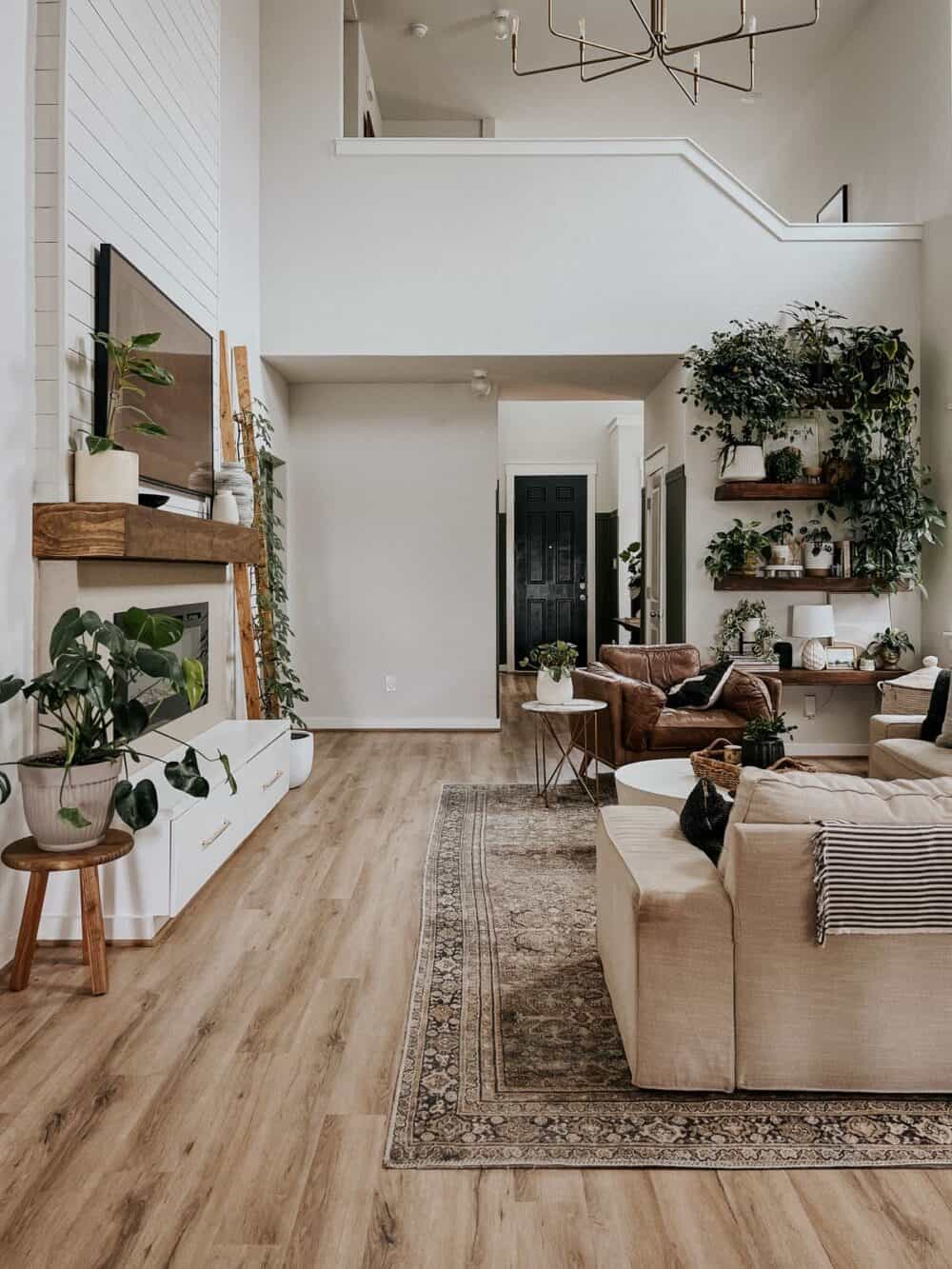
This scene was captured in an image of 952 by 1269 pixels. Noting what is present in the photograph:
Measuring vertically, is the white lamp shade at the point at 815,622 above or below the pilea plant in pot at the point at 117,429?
below

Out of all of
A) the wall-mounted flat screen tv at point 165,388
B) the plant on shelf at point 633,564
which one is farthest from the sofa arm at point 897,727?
the plant on shelf at point 633,564

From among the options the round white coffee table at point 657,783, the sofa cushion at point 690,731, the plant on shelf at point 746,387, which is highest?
the plant on shelf at point 746,387

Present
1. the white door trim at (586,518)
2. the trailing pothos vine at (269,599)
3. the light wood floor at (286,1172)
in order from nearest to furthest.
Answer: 1. the light wood floor at (286,1172)
2. the trailing pothos vine at (269,599)
3. the white door trim at (586,518)

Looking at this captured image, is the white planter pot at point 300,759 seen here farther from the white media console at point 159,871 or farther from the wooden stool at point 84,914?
the wooden stool at point 84,914

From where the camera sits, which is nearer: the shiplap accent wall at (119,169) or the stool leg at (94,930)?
the stool leg at (94,930)

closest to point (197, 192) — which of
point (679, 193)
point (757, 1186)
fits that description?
point (679, 193)

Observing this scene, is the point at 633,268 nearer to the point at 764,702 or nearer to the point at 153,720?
the point at 764,702

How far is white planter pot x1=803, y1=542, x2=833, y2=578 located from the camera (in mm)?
6098

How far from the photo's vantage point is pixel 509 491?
1090 centimetres

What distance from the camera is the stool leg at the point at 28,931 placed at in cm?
272

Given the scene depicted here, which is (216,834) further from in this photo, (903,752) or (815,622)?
(815,622)

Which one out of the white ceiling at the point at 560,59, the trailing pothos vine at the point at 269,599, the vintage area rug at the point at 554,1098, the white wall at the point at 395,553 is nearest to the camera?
the vintage area rug at the point at 554,1098

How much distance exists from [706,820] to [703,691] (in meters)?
2.92

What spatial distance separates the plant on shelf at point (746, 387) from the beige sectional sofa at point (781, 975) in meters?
4.17
